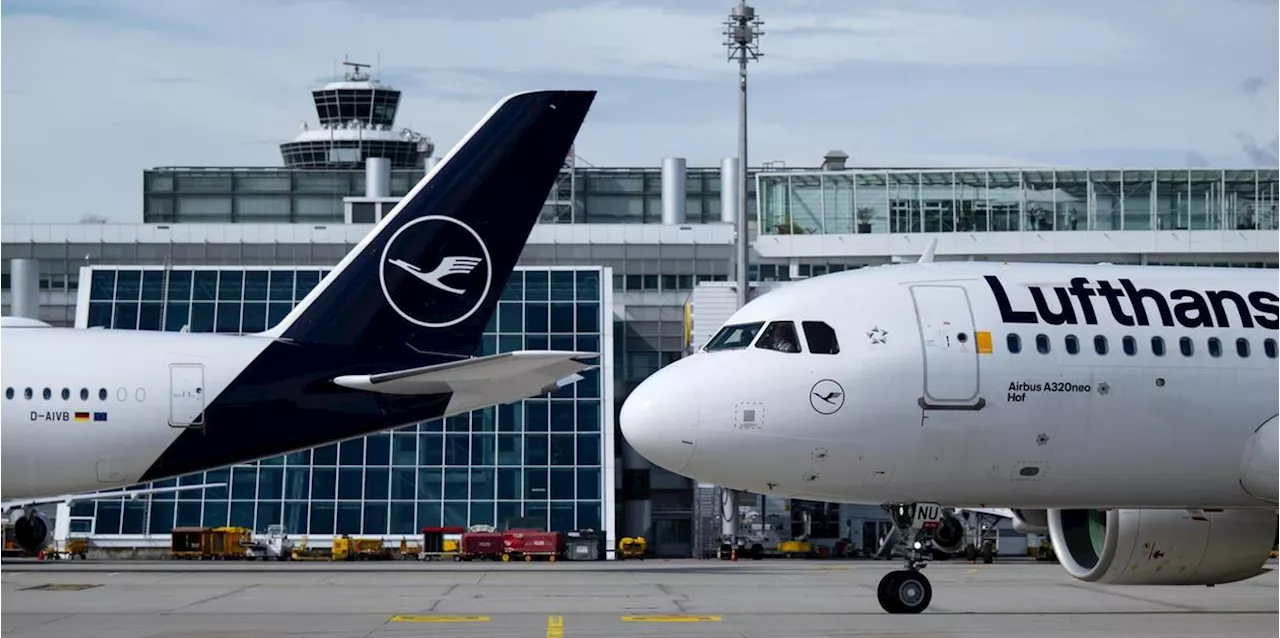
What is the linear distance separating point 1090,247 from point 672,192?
24.0 m

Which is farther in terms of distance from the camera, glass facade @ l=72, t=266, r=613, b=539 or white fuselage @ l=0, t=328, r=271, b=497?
glass facade @ l=72, t=266, r=613, b=539

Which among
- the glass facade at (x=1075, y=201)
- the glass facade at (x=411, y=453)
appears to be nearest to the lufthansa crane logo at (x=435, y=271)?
the glass facade at (x=411, y=453)

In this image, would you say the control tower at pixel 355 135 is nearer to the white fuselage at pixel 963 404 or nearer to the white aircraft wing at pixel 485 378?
the white aircraft wing at pixel 485 378

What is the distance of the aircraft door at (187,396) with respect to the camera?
1587 inches

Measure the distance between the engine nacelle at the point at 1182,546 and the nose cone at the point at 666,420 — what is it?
6.04 metres

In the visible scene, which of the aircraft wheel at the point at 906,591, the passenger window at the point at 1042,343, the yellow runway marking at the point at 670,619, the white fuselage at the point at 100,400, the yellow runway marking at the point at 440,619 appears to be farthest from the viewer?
the white fuselage at the point at 100,400

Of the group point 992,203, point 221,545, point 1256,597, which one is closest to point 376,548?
point 221,545

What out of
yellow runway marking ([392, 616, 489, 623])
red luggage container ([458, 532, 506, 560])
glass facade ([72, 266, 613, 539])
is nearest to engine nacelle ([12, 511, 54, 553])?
glass facade ([72, 266, 613, 539])

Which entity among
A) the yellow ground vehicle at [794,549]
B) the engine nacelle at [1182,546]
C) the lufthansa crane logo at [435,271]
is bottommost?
the yellow ground vehicle at [794,549]

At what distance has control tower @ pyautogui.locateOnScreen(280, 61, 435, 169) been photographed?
118000 millimetres

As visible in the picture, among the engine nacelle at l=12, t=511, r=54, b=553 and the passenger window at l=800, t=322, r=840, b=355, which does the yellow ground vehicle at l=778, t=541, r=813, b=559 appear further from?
the passenger window at l=800, t=322, r=840, b=355

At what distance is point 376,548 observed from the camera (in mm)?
63375

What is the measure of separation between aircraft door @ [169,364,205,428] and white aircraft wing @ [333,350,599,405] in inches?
119

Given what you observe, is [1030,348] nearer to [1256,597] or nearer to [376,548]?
[1256,597]
